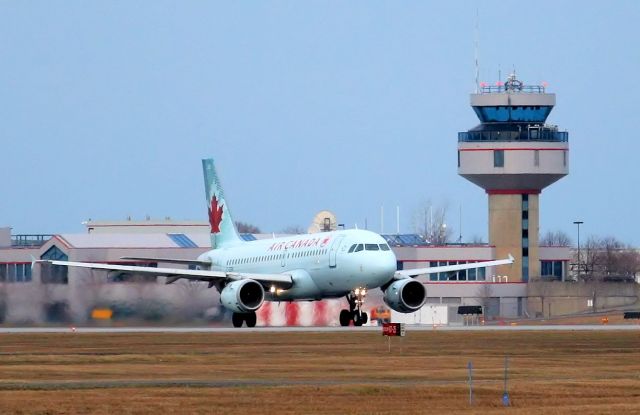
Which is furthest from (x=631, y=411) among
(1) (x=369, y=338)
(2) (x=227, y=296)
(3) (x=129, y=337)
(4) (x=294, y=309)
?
(4) (x=294, y=309)

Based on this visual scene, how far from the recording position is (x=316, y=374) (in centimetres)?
4634

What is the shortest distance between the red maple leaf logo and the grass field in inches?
987

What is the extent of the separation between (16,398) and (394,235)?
441 ft

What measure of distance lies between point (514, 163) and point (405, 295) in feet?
247

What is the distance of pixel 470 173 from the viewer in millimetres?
154500

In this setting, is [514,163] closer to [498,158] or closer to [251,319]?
[498,158]

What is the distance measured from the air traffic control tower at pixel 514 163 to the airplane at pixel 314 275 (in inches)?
2672

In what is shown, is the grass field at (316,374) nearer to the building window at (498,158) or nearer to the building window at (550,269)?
the building window at (498,158)

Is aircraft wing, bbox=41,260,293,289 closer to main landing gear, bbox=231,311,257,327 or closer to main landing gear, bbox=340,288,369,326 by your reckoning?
main landing gear, bbox=231,311,257,327

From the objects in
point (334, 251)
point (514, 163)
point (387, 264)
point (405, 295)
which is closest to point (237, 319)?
point (334, 251)

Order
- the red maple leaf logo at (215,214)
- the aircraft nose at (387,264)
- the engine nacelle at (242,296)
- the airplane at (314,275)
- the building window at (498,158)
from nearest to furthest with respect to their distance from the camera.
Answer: the aircraft nose at (387,264)
the airplane at (314,275)
the engine nacelle at (242,296)
the red maple leaf logo at (215,214)
the building window at (498,158)

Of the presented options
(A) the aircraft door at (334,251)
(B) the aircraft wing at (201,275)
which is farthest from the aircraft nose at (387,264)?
(B) the aircraft wing at (201,275)

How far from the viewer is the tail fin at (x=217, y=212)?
93.2m

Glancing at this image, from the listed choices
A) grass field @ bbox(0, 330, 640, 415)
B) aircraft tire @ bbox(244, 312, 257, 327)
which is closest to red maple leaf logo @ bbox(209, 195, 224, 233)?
aircraft tire @ bbox(244, 312, 257, 327)
